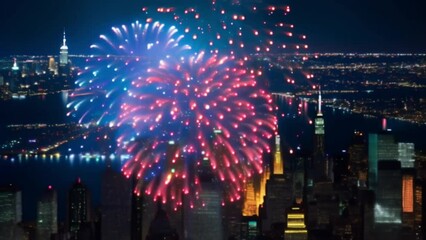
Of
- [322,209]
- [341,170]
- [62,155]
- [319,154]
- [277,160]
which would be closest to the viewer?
[62,155]

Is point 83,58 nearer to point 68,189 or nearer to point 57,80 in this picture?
point 57,80

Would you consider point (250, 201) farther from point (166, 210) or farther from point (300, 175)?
point (300, 175)

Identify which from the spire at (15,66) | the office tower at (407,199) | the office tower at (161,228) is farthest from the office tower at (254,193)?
the spire at (15,66)

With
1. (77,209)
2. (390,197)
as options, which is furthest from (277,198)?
(77,209)

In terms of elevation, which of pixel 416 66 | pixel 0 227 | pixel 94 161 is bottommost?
pixel 0 227

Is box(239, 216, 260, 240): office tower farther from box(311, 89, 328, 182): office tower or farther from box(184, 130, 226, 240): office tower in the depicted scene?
box(311, 89, 328, 182): office tower

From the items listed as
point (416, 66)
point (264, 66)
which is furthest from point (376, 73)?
point (264, 66)

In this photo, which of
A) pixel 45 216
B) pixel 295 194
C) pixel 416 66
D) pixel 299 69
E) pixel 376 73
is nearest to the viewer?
pixel 416 66

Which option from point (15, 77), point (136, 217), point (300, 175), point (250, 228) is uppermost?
point (15, 77)
